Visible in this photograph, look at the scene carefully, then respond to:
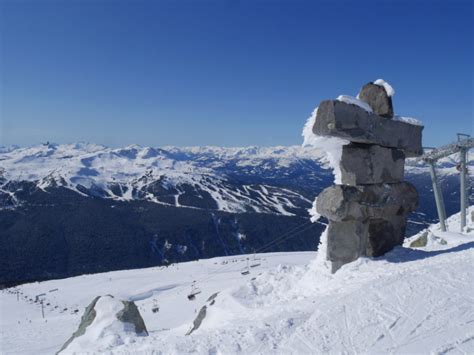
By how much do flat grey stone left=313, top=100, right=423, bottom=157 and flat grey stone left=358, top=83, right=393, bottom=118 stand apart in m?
0.36

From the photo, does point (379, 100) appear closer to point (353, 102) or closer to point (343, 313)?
point (353, 102)

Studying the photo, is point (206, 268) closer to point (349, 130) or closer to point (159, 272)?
point (159, 272)

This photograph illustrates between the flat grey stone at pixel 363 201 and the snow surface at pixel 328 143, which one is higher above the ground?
the snow surface at pixel 328 143

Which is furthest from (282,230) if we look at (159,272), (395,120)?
(395,120)

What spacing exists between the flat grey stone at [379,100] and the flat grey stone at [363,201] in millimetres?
2449

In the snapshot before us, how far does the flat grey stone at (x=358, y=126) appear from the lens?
1081cm

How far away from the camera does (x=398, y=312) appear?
791 centimetres

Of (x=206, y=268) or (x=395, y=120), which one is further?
(x=206, y=268)

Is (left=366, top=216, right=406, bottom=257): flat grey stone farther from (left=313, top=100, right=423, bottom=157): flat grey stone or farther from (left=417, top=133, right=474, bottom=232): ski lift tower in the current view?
(left=417, top=133, right=474, bottom=232): ski lift tower

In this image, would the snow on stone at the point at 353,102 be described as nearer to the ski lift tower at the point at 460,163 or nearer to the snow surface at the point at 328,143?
the snow surface at the point at 328,143

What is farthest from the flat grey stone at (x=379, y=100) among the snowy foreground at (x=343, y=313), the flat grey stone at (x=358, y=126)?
the snowy foreground at (x=343, y=313)

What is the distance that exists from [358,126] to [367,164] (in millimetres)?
1520

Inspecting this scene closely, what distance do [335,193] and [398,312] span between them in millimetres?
4332

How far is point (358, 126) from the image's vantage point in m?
11.3
